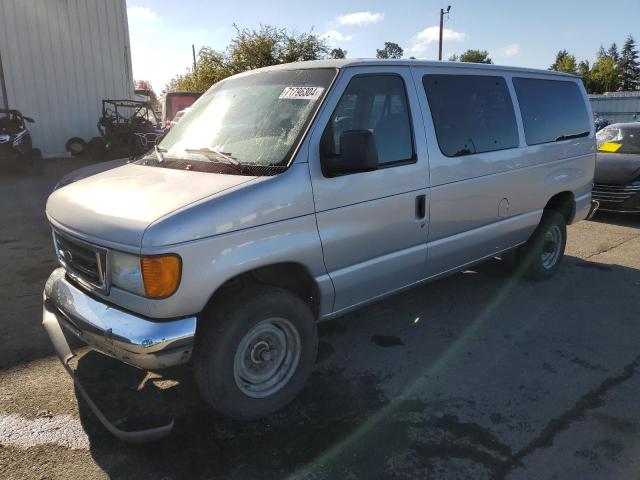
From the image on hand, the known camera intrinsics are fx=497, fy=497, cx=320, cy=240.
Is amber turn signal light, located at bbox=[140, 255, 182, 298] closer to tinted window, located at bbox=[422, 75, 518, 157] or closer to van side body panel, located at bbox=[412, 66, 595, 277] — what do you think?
van side body panel, located at bbox=[412, 66, 595, 277]

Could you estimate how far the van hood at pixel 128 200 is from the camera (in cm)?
247

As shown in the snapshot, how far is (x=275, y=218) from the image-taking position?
8.95ft

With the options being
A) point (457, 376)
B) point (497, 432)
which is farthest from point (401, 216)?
point (497, 432)

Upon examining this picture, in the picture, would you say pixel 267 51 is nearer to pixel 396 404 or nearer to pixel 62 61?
pixel 62 61

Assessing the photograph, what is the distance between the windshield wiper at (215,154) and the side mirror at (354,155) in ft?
1.77

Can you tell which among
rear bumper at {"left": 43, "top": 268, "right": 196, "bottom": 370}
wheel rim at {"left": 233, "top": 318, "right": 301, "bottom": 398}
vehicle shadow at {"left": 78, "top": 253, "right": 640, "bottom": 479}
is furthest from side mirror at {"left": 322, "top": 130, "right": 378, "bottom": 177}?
vehicle shadow at {"left": 78, "top": 253, "right": 640, "bottom": 479}

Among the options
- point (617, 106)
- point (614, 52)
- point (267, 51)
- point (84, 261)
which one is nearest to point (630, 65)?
point (614, 52)

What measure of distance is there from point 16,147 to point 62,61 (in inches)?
213

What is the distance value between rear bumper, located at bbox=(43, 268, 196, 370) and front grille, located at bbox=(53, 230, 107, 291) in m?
0.12

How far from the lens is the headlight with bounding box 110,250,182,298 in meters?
2.38

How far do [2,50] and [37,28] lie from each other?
4.35 feet

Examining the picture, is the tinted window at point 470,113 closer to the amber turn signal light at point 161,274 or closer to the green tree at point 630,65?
the amber turn signal light at point 161,274

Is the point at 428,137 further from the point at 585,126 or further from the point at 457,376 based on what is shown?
the point at 585,126

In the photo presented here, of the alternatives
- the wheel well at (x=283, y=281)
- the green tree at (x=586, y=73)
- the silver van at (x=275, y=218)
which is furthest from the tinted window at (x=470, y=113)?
the green tree at (x=586, y=73)
